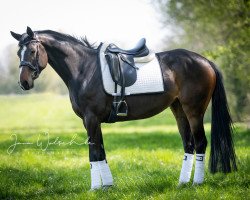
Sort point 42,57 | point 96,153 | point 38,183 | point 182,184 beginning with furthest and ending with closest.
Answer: point 38,183, point 182,184, point 96,153, point 42,57

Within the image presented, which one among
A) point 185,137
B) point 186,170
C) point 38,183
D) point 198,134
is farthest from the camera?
point 38,183

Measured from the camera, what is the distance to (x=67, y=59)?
20.4 ft

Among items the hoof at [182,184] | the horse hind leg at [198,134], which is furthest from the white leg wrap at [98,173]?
the horse hind leg at [198,134]

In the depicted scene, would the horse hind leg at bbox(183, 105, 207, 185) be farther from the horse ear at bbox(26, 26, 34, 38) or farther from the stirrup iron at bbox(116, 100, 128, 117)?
the horse ear at bbox(26, 26, 34, 38)

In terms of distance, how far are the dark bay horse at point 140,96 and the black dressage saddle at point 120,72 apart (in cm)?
13

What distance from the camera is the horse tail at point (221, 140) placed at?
6.56m

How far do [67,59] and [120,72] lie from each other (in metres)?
0.85

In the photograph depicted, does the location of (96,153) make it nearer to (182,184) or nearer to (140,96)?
(140,96)

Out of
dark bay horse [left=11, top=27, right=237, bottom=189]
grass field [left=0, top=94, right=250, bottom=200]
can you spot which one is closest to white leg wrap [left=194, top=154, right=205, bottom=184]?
dark bay horse [left=11, top=27, right=237, bottom=189]

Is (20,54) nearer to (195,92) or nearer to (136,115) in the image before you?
(136,115)

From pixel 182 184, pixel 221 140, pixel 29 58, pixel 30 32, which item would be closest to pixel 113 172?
pixel 182 184

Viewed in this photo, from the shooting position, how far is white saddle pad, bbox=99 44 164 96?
6160mm

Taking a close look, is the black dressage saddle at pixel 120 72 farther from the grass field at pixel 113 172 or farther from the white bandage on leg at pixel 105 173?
the grass field at pixel 113 172

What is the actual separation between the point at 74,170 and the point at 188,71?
3.35m
